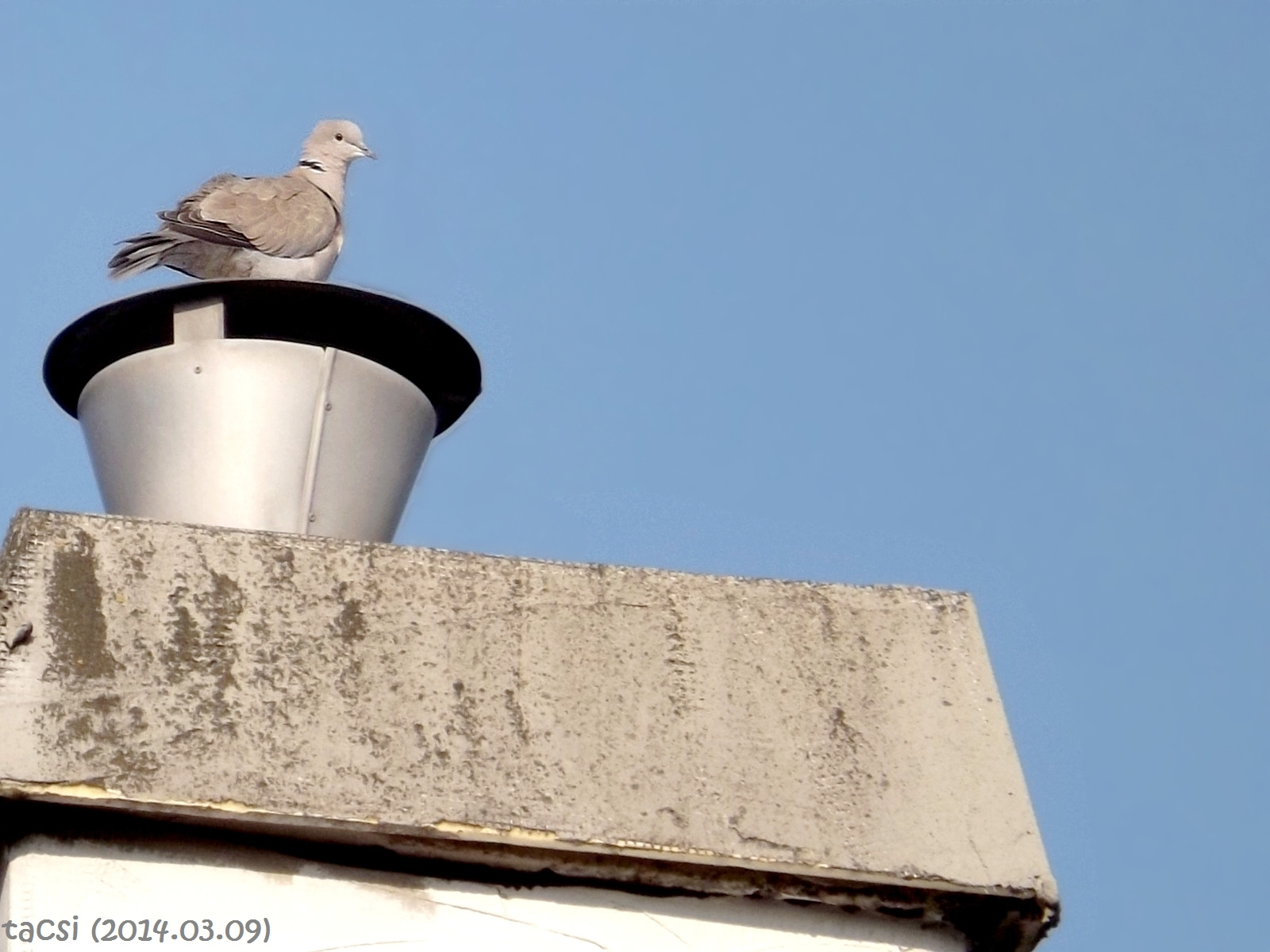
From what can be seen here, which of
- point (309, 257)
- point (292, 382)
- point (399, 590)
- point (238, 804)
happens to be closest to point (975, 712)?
point (399, 590)

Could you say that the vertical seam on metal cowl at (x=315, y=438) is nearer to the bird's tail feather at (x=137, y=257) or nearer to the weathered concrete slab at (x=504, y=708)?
the weathered concrete slab at (x=504, y=708)

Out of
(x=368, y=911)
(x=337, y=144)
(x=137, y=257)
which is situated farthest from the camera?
(x=337, y=144)

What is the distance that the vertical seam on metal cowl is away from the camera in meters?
3.55

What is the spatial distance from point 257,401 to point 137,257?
2.54 meters

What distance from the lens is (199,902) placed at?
2.50m

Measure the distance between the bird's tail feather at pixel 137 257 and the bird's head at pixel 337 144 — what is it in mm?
2171

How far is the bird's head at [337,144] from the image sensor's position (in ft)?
26.9

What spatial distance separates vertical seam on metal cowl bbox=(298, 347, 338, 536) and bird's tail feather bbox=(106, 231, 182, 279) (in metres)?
2.44

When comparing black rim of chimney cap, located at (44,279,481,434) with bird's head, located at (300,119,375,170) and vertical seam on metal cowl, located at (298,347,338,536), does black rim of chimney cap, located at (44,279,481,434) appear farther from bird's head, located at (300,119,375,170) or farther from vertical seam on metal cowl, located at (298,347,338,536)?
bird's head, located at (300,119,375,170)

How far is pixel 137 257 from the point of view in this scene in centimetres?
597

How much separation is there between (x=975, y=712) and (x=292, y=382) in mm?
1416

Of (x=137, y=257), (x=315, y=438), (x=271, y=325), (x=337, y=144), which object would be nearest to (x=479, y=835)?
(x=315, y=438)

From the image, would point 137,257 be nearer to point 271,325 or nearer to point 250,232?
point 250,232

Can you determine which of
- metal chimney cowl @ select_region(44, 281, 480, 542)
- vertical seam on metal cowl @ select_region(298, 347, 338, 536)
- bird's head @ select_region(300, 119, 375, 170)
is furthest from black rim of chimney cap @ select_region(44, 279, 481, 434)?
bird's head @ select_region(300, 119, 375, 170)
